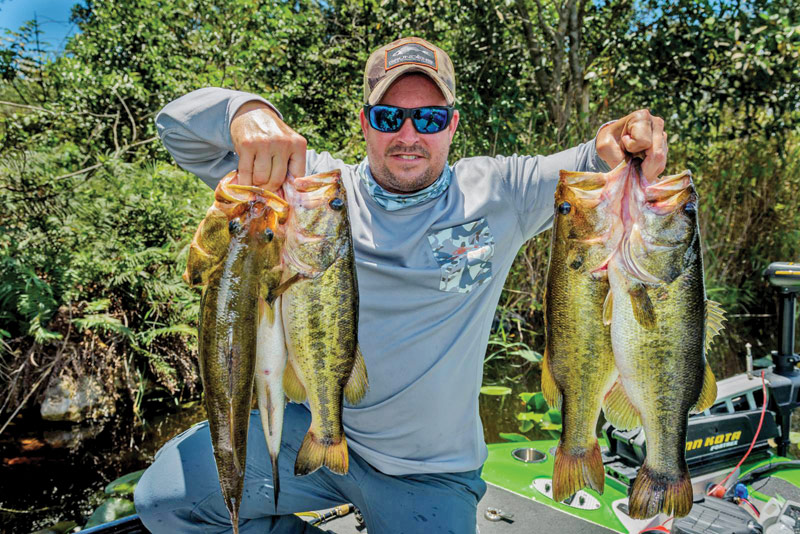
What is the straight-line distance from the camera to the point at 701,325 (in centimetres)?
186

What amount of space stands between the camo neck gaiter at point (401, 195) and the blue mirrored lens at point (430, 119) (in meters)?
0.26

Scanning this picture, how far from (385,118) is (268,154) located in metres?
0.83

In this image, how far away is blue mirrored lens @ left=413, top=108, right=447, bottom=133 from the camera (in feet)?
7.95

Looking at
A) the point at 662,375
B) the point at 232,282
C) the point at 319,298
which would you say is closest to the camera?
the point at 232,282

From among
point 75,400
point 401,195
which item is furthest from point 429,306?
point 75,400

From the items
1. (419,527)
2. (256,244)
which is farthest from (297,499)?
(256,244)

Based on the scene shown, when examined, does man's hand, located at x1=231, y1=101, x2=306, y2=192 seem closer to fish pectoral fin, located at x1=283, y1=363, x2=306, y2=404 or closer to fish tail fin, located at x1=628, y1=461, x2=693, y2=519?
fish pectoral fin, located at x1=283, y1=363, x2=306, y2=404

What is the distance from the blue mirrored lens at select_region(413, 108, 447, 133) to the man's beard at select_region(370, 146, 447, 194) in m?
0.10

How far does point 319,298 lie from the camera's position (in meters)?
1.79

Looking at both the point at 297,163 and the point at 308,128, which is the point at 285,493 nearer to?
the point at 297,163

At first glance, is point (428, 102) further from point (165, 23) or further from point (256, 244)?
point (165, 23)

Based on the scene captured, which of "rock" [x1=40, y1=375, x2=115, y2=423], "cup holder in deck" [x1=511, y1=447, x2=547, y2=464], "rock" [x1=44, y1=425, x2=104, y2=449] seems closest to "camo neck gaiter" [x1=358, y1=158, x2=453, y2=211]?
"cup holder in deck" [x1=511, y1=447, x2=547, y2=464]

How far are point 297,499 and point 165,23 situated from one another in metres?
11.4

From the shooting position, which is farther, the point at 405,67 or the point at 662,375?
the point at 405,67
